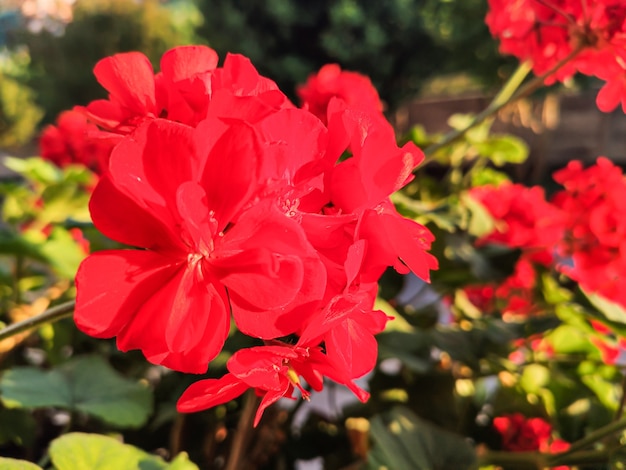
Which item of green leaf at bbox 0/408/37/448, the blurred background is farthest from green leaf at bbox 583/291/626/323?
the blurred background

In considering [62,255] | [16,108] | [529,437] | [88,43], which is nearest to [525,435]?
[529,437]

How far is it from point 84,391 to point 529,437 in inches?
16.3

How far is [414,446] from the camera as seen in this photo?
50 cm

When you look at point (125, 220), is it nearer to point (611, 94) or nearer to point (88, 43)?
point (611, 94)

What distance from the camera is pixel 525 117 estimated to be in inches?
144

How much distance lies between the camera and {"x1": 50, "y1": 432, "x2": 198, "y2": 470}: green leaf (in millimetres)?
315

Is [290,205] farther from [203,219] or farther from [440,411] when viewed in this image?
[440,411]

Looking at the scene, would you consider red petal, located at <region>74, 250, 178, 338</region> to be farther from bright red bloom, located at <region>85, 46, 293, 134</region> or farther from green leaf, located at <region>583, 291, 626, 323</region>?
green leaf, located at <region>583, 291, 626, 323</region>

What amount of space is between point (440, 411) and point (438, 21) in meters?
4.08

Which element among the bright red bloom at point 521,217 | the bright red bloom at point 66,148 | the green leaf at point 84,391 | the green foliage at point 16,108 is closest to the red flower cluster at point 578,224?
the bright red bloom at point 521,217

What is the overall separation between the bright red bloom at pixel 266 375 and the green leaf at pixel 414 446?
260mm

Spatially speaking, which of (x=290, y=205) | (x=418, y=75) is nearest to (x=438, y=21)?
(x=418, y=75)

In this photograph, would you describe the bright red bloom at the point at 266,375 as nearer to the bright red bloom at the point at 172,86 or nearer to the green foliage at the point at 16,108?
the bright red bloom at the point at 172,86

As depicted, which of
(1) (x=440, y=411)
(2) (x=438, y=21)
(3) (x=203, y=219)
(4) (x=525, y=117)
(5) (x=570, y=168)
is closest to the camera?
(3) (x=203, y=219)
